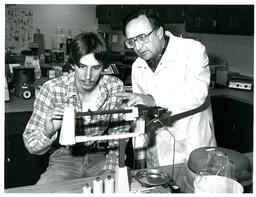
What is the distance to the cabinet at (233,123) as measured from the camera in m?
3.03

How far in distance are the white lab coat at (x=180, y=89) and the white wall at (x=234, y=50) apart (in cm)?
178

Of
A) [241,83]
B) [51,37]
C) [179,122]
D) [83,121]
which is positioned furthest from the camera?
[51,37]

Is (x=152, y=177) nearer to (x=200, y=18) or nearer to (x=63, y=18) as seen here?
(x=200, y=18)

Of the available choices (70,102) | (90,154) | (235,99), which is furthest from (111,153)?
(235,99)

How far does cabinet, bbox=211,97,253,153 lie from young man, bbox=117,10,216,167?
1.05 metres

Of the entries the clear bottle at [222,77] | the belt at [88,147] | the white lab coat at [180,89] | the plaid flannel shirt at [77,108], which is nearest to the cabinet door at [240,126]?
the clear bottle at [222,77]

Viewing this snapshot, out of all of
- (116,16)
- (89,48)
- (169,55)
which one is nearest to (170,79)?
(169,55)

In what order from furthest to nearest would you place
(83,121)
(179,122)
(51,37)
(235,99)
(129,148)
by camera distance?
1. (51,37)
2. (235,99)
3. (129,148)
4. (179,122)
5. (83,121)

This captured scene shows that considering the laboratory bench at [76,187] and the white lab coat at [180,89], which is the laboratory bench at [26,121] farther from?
the laboratory bench at [76,187]

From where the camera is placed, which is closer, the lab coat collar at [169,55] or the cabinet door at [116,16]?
the lab coat collar at [169,55]

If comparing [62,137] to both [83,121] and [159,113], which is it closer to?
[159,113]

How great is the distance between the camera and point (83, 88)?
6.20 ft

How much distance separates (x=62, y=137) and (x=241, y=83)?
2.54 metres

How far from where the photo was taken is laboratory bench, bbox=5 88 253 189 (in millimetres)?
2523
